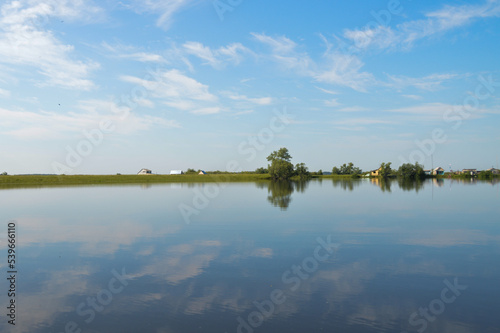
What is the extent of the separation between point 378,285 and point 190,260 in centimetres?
679

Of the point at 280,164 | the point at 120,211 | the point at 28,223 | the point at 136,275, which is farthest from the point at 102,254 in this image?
the point at 280,164

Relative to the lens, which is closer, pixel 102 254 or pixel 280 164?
pixel 102 254

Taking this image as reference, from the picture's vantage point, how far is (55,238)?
18.1 meters

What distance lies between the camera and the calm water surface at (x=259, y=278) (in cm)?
804

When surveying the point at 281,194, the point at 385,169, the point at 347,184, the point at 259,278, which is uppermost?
the point at 385,169

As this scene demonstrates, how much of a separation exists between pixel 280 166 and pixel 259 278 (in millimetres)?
118957

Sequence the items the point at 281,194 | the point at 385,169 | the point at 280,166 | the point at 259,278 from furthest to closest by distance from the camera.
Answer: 1. the point at 385,169
2. the point at 280,166
3. the point at 281,194
4. the point at 259,278

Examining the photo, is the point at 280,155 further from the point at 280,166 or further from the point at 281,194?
the point at 281,194

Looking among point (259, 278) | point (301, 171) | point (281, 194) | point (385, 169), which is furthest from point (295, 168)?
point (259, 278)

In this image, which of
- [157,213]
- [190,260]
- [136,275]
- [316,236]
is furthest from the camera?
[157,213]

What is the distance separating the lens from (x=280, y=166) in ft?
424

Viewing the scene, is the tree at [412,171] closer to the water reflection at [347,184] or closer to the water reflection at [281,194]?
the water reflection at [347,184]

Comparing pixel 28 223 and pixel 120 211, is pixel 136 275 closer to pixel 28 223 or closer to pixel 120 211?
pixel 28 223

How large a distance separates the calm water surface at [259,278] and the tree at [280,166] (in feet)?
354
